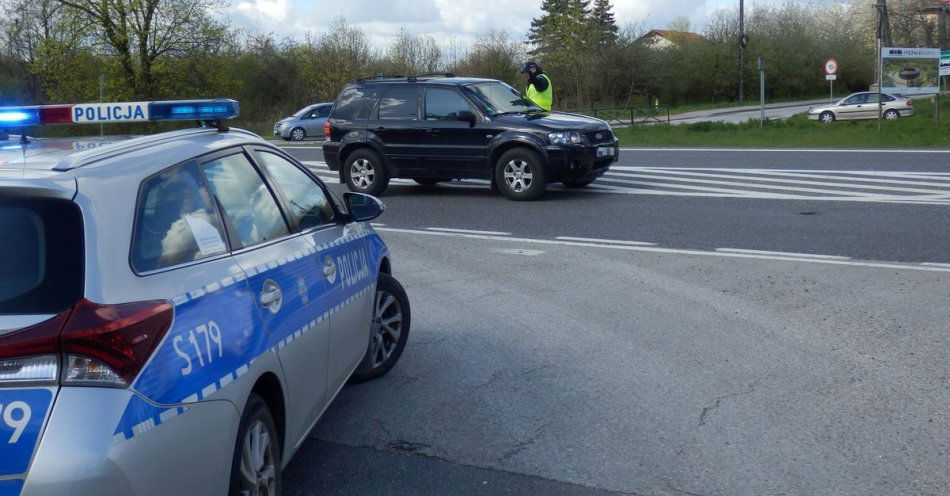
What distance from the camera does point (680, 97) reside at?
206 feet

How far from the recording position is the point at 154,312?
121 inches

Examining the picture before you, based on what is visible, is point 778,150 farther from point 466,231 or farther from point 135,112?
point 135,112

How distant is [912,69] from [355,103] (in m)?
16.7

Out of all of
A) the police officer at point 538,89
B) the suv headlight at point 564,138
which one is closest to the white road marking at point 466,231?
the suv headlight at point 564,138

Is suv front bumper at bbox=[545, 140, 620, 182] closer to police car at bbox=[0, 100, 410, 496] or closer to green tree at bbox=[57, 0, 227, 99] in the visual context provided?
police car at bbox=[0, 100, 410, 496]

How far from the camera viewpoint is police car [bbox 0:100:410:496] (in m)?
2.82

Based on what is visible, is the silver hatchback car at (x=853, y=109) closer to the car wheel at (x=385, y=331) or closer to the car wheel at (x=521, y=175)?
the car wheel at (x=521, y=175)

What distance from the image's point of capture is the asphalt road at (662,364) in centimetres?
472

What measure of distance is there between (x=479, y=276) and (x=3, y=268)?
6.80 meters

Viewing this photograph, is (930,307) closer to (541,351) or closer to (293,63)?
(541,351)

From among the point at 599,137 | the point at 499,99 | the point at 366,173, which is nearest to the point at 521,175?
the point at 599,137

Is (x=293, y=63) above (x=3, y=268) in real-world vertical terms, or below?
above

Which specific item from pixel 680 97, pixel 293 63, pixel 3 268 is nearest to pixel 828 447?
pixel 3 268

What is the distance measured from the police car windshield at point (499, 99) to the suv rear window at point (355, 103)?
65.4 inches
